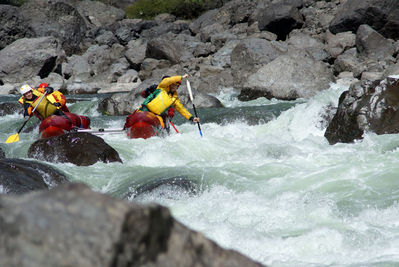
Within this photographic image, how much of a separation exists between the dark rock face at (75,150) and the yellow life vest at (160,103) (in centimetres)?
→ 226

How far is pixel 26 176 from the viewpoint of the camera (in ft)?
17.0

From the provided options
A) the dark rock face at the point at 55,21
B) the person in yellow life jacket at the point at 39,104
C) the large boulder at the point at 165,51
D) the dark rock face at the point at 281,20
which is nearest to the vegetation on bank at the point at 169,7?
the dark rock face at the point at 55,21

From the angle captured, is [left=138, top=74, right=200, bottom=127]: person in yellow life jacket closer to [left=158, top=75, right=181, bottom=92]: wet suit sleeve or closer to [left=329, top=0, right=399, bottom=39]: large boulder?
[left=158, top=75, right=181, bottom=92]: wet suit sleeve

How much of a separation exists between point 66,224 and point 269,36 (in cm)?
2024

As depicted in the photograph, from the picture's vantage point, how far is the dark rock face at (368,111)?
7.13m

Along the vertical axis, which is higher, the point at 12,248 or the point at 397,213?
the point at 12,248

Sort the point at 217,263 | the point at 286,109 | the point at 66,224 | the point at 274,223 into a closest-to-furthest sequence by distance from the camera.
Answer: the point at 66,224 → the point at 217,263 → the point at 274,223 → the point at 286,109

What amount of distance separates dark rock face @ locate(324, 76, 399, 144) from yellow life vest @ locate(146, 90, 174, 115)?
10.0 feet

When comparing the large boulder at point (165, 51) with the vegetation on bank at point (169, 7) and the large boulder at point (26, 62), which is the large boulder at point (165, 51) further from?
the vegetation on bank at point (169, 7)

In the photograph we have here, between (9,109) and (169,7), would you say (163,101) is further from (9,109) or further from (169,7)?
(169,7)

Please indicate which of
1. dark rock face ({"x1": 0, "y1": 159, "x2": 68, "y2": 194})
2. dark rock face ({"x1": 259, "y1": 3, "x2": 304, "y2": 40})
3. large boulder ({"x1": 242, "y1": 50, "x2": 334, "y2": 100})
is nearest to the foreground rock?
dark rock face ({"x1": 0, "y1": 159, "x2": 68, "y2": 194})

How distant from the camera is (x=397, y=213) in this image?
4316 millimetres

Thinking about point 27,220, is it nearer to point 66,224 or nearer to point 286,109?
point 66,224

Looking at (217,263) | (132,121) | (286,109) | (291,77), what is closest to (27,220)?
(217,263)
